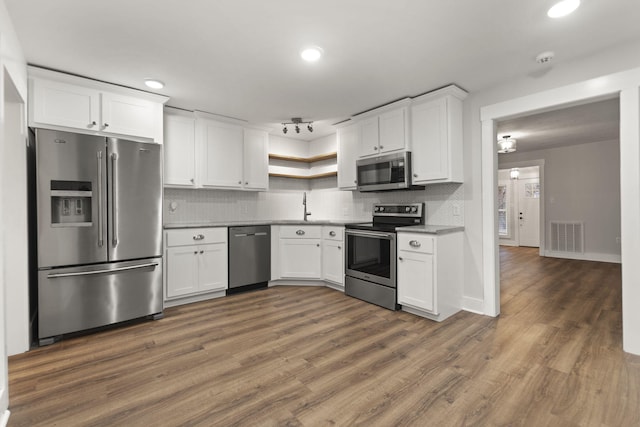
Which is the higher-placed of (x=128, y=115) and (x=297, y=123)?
(x=297, y=123)

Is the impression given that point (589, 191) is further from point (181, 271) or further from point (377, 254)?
point (181, 271)

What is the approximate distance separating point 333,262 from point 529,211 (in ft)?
22.4

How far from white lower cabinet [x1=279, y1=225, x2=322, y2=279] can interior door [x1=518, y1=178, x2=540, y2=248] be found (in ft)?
22.4

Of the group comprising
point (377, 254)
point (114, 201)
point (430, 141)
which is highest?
point (430, 141)

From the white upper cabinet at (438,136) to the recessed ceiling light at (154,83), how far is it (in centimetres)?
256

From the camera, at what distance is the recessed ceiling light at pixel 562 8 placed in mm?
1788

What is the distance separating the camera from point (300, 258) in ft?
13.6

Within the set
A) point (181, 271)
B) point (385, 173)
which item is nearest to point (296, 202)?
point (385, 173)

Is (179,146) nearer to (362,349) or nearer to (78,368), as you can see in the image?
(78,368)

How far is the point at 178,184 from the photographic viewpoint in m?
3.64

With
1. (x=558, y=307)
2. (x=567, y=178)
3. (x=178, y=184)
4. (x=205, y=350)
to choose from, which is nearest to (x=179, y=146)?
(x=178, y=184)

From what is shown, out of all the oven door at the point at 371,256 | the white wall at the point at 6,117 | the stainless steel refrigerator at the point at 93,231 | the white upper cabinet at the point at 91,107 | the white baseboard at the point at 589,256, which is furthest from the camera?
the white baseboard at the point at 589,256

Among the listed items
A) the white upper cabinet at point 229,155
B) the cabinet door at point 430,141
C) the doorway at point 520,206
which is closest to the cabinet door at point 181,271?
the white upper cabinet at point 229,155

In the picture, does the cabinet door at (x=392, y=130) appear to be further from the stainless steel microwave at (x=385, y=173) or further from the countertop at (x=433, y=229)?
the countertop at (x=433, y=229)
